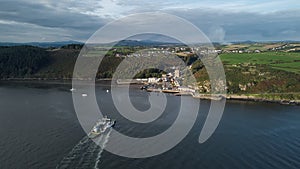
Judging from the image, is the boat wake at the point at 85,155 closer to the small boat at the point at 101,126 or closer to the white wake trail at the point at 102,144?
the white wake trail at the point at 102,144

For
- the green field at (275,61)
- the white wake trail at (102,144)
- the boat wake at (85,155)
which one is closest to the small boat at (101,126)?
the white wake trail at (102,144)

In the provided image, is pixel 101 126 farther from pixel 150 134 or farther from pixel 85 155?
pixel 85 155

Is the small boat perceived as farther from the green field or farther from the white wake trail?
the green field

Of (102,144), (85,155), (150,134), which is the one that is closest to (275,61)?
(150,134)

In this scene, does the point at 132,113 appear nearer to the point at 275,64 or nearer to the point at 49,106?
the point at 49,106

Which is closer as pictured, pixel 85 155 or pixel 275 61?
pixel 85 155

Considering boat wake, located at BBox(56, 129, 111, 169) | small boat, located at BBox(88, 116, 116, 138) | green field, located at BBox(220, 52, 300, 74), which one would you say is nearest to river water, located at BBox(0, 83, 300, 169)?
boat wake, located at BBox(56, 129, 111, 169)
